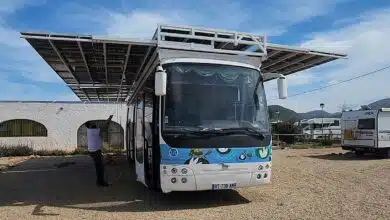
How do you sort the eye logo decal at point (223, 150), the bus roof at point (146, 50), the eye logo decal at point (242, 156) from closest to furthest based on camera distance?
the eye logo decal at point (223, 150), the eye logo decal at point (242, 156), the bus roof at point (146, 50)

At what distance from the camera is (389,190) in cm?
1136

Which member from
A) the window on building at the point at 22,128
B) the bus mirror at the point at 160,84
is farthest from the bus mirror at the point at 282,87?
the window on building at the point at 22,128

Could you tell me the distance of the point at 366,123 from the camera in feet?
77.7

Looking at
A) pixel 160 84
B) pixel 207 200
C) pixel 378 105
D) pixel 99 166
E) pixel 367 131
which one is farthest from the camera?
pixel 378 105

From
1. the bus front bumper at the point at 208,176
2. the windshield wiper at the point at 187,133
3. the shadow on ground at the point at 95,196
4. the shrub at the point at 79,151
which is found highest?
the windshield wiper at the point at 187,133

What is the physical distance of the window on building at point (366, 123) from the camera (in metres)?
23.1

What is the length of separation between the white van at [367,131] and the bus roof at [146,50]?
378 inches

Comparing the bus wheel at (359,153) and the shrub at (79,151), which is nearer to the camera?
the bus wheel at (359,153)

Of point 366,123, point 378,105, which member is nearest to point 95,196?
point 366,123

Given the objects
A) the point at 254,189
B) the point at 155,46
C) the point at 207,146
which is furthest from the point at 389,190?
the point at 155,46

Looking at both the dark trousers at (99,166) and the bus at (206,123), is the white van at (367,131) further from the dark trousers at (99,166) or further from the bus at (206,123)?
the dark trousers at (99,166)

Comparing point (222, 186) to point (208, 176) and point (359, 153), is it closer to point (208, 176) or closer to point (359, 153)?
point (208, 176)

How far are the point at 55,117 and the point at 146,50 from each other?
2144 cm

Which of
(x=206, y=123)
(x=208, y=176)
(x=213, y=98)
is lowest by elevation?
(x=208, y=176)
